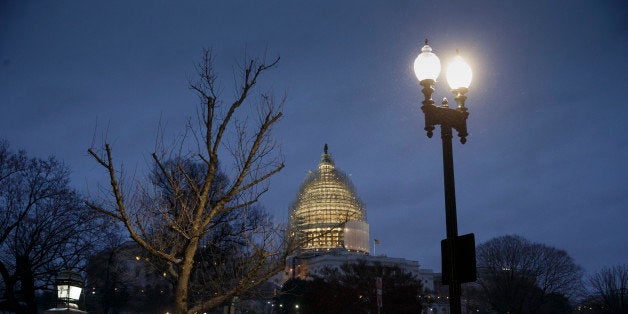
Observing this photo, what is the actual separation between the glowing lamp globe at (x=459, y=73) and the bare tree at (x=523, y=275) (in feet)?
197

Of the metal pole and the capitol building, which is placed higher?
the capitol building

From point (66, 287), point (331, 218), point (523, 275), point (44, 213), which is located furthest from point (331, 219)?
point (66, 287)

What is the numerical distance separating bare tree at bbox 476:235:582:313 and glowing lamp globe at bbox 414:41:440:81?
6047 cm

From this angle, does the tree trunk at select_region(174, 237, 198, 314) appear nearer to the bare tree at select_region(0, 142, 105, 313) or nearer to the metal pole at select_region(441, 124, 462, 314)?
the metal pole at select_region(441, 124, 462, 314)

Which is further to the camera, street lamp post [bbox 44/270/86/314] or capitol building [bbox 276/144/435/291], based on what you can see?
capitol building [bbox 276/144/435/291]

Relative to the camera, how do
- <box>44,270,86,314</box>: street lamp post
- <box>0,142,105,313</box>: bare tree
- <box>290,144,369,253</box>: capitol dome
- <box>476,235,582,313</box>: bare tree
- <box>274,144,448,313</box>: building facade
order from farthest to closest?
<box>290,144,369,253</box>: capitol dome
<box>274,144,448,313</box>: building facade
<box>476,235,582,313</box>: bare tree
<box>0,142,105,313</box>: bare tree
<box>44,270,86,314</box>: street lamp post

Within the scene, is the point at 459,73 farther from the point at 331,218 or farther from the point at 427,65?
the point at 331,218

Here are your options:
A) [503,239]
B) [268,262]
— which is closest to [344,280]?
[503,239]

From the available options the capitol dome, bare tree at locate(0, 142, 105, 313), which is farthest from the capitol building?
bare tree at locate(0, 142, 105, 313)

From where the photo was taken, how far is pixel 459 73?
8.80 m

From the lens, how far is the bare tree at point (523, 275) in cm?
6475

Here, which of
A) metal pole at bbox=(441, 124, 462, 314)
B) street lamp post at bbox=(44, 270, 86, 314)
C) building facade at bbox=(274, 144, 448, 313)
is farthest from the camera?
building facade at bbox=(274, 144, 448, 313)

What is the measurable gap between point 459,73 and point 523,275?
65322 millimetres

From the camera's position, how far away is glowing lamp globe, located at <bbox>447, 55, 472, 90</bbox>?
28.9ft
